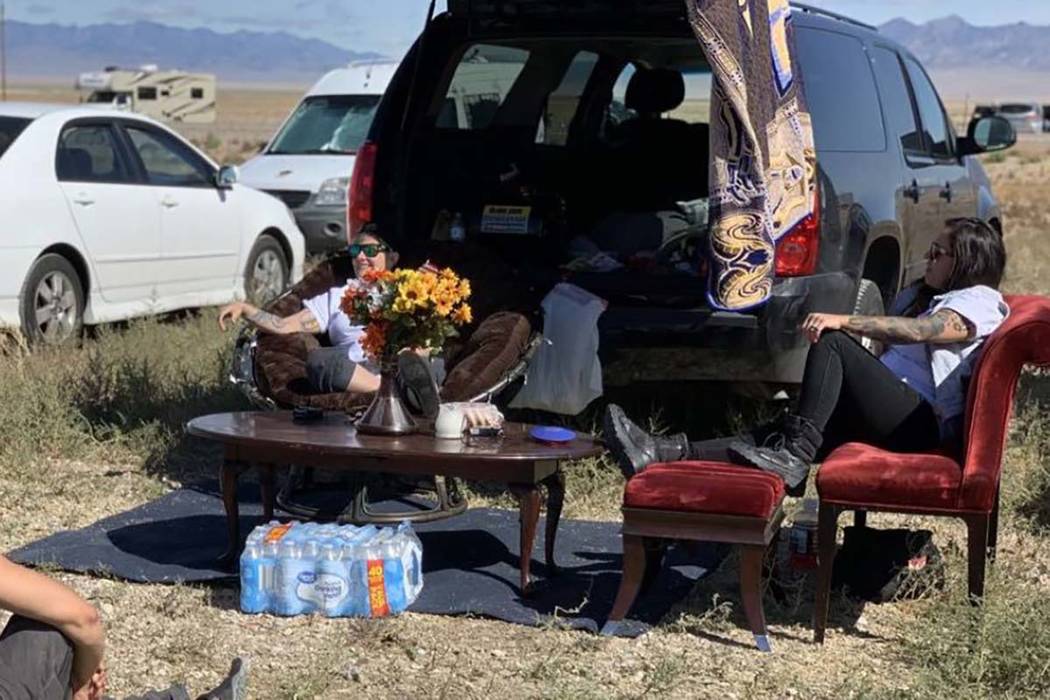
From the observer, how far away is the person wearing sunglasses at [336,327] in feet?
22.1

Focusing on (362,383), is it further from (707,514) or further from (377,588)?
(707,514)

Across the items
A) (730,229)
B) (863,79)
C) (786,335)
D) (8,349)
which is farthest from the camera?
(8,349)

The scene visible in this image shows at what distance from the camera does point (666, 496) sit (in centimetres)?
525

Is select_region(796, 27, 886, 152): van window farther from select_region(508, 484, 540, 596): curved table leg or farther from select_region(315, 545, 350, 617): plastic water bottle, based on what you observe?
select_region(315, 545, 350, 617): plastic water bottle

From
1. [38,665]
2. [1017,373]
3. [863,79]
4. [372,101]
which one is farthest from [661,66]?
[372,101]

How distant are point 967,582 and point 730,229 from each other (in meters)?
1.55

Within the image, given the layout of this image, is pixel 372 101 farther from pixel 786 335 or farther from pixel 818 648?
pixel 818 648

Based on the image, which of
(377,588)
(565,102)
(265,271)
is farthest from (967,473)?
(265,271)

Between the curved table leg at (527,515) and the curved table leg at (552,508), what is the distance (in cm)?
24

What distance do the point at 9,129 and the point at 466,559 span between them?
198 inches

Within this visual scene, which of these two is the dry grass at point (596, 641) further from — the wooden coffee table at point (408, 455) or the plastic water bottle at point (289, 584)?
the wooden coffee table at point (408, 455)

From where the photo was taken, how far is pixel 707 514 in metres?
5.21

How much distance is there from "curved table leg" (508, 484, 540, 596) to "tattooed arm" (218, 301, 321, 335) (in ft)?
5.50

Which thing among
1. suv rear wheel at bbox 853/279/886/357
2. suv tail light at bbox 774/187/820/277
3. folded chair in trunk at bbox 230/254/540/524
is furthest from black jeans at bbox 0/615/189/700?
suv rear wheel at bbox 853/279/886/357
